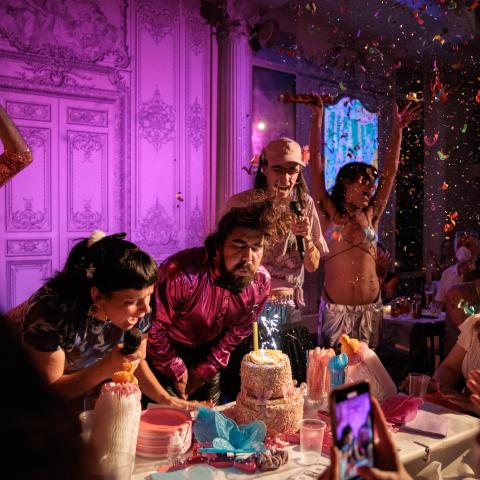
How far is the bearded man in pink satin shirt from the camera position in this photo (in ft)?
7.77

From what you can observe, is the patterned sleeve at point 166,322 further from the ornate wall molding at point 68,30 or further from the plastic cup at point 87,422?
the ornate wall molding at point 68,30

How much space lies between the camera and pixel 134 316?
1.90m

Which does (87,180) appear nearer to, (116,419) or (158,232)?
(158,232)

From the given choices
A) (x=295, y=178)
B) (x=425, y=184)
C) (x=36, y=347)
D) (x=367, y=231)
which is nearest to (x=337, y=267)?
(x=367, y=231)

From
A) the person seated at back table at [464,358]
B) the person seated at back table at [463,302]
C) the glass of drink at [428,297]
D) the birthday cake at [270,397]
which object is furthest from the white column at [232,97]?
the birthday cake at [270,397]

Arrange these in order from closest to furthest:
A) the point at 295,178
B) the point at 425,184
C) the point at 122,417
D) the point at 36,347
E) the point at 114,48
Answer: the point at 122,417 < the point at 36,347 < the point at 295,178 < the point at 114,48 < the point at 425,184

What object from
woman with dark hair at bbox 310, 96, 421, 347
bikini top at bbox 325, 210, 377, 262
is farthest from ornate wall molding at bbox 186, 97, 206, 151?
bikini top at bbox 325, 210, 377, 262

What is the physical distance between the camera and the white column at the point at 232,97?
5762mm

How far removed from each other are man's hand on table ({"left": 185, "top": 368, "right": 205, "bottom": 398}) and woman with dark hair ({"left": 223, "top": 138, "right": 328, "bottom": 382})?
0.65 meters

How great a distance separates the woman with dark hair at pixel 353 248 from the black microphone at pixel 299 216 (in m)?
0.48

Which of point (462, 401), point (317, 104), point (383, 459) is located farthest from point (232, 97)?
point (383, 459)

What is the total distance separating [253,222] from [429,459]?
1128 mm

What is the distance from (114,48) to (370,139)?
13.1ft

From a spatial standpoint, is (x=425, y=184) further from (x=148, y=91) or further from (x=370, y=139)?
(x=148, y=91)
